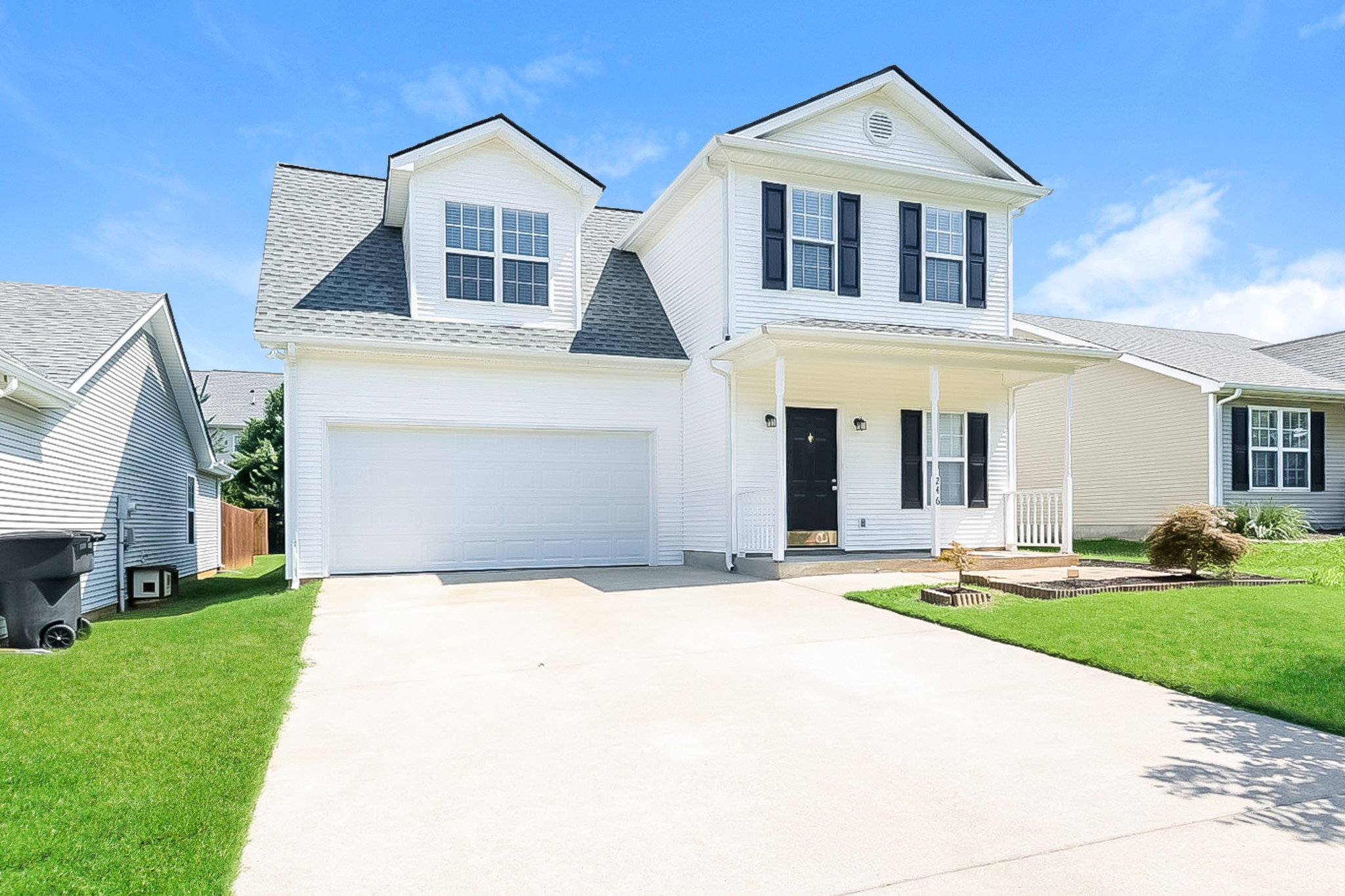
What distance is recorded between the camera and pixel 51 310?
10844mm

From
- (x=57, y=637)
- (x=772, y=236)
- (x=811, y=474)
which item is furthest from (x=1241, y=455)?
(x=57, y=637)

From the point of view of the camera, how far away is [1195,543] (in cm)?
948

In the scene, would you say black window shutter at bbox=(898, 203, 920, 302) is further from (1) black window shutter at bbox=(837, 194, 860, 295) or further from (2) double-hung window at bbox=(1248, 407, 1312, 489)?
(2) double-hung window at bbox=(1248, 407, 1312, 489)

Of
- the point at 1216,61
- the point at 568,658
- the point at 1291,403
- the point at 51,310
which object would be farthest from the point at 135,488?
the point at 1291,403

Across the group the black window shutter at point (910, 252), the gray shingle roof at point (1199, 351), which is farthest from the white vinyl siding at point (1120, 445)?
the black window shutter at point (910, 252)

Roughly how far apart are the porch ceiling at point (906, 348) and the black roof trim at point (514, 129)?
3.78 m

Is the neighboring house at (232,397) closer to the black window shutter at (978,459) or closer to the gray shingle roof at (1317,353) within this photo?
the black window shutter at (978,459)

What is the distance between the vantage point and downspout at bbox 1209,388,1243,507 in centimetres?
1588

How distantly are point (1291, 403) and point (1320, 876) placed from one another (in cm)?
1808

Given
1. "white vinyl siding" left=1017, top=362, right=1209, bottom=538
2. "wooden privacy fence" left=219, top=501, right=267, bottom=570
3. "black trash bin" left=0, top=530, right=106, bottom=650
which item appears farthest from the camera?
"wooden privacy fence" left=219, top=501, right=267, bottom=570

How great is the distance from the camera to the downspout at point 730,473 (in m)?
11.8

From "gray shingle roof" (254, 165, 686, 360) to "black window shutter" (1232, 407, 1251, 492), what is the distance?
11.5 metres

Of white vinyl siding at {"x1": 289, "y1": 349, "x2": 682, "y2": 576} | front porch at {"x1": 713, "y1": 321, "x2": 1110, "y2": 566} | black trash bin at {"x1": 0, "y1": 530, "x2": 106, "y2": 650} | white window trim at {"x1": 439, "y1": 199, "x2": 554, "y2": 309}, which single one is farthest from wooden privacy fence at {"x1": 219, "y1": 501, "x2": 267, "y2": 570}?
front porch at {"x1": 713, "y1": 321, "x2": 1110, "y2": 566}

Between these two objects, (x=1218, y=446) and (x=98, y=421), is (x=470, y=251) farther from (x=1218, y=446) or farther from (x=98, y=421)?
(x=1218, y=446)
